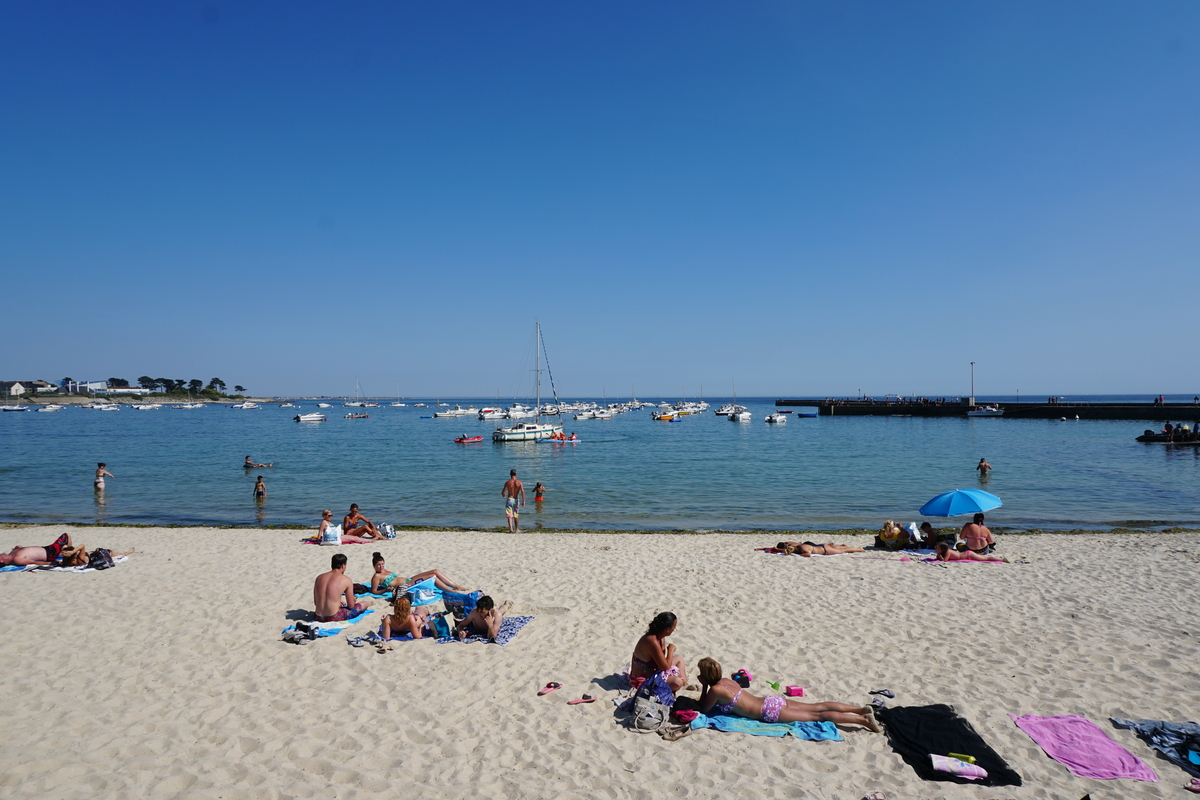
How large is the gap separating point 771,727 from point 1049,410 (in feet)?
295

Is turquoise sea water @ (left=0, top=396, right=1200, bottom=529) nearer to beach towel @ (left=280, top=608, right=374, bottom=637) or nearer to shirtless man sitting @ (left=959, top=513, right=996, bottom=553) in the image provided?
shirtless man sitting @ (left=959, top=513, right=996, bottom=553)

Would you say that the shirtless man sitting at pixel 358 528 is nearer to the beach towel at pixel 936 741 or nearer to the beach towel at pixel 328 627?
the beach towel at pixel 328 627

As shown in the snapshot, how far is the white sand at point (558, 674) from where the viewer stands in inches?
208

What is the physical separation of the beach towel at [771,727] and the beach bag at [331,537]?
38.0ft

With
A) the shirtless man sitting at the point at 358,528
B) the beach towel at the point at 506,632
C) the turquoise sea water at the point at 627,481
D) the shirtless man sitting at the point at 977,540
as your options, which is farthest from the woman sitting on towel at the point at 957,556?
the shirtless man sitting at the point at 358,528

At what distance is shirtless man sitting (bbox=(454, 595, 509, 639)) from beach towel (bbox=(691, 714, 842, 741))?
3201 millimetres

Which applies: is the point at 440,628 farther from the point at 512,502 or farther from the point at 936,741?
the point at 512,502

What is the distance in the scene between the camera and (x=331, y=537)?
15.1 metres

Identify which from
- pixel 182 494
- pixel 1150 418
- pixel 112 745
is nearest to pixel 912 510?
pixel 112 745

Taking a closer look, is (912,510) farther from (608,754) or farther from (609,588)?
(608,754)

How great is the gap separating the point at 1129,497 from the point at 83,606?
3110cm

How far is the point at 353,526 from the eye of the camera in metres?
16.0

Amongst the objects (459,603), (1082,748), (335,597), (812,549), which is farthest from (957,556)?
(335,597)

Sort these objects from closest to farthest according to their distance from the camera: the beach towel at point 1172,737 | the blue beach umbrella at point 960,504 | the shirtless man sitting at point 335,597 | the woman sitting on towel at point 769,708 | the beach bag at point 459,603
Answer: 1. the beach towel at point 1172,737
2. the woman sitting on towel at point 769,708
3. the shirtless man sitting at point 335,597
4. the beach bag at point 459,603
5. the blue beach umbrella at point 960,504
